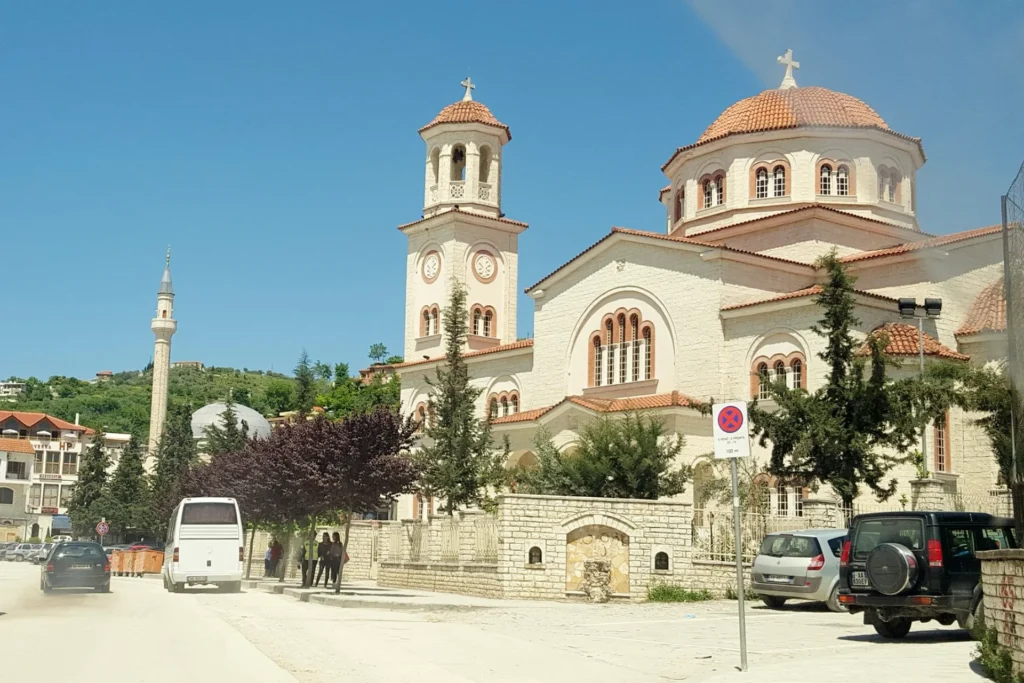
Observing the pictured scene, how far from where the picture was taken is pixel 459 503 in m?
37.0

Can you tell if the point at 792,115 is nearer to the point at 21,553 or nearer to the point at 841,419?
the point at 841,419

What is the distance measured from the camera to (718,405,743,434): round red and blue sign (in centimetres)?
1297

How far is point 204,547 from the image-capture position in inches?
1187

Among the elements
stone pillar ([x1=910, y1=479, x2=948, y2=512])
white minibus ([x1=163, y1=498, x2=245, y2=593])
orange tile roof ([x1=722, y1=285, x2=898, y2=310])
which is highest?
orange tile roof ([x1=722, y1=285, x2=898, y2=310])

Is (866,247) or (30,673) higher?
(866,247)

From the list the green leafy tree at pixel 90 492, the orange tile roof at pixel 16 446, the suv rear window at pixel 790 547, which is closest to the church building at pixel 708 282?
the suv rear window at pixel 790 547

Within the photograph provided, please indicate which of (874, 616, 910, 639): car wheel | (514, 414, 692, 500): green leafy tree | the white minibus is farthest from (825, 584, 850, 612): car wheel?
the white minibus

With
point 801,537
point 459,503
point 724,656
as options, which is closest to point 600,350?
point 459,503

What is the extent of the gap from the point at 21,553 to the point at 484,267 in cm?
3681

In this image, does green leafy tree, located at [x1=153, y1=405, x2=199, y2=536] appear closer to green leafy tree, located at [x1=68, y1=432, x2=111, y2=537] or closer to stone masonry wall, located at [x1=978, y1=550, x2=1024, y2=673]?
green leafy tree, located at [x1=68, y1=432, x2=111, y2=537]

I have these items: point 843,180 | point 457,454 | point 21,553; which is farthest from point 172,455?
point 843,180

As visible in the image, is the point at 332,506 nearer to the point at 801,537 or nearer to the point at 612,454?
the point at 612,454

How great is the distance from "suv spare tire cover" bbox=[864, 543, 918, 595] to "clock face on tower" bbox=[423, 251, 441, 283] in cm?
4031

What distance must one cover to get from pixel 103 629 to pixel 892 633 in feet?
35.9
